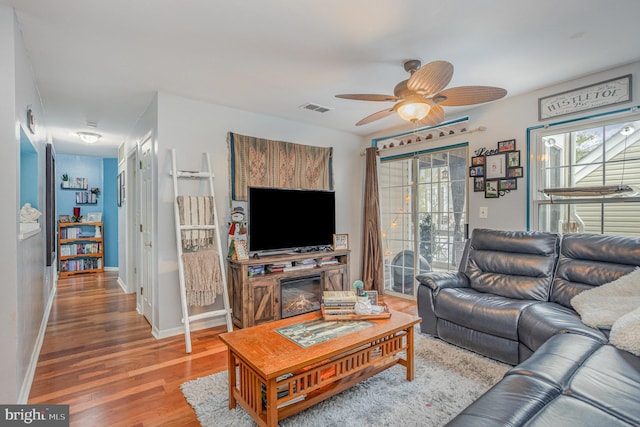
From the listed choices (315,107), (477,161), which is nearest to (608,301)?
(477,161)

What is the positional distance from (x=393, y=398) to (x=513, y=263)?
1691 millimetres

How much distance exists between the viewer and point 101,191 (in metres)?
6.90

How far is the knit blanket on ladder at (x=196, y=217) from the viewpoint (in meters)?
3.20

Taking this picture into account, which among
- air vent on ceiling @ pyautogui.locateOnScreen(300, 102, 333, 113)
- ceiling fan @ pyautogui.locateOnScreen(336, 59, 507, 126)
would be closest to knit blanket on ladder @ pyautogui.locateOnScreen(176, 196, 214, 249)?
air vent on ceiling @ pyautogui.locateOnScreen(300, 102, 333, 113)

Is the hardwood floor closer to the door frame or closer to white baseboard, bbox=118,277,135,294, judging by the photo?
the door frame

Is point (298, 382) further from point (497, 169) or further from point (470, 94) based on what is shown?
point (497, 169)

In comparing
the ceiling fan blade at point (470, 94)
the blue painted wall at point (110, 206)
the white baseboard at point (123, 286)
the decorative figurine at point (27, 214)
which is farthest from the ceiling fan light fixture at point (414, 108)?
the blue painted wall at point (110, 206)

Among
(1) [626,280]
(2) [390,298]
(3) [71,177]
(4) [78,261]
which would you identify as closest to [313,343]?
(1) [626,280]

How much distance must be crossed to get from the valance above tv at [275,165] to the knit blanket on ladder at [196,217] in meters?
0.37

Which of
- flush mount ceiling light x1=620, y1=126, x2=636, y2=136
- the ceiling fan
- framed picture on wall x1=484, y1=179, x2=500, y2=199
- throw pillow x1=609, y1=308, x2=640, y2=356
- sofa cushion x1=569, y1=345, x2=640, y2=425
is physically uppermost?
the ceiling fan

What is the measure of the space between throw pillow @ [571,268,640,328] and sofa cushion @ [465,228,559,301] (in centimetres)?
34

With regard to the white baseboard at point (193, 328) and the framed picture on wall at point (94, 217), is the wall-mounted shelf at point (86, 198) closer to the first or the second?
the framed picture on wall at point (94, 217)

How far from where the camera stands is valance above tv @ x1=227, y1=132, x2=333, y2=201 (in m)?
3.68

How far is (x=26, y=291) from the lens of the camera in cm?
231
